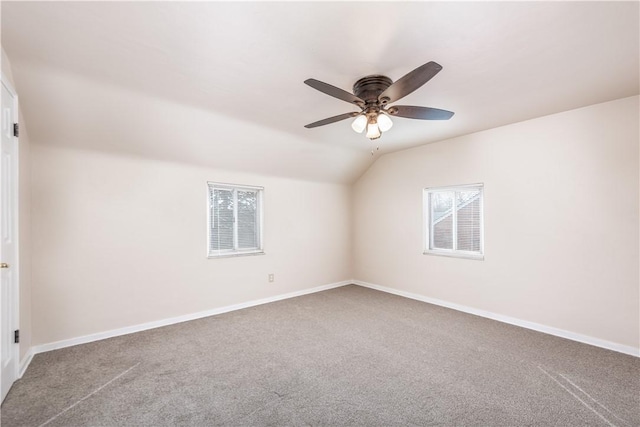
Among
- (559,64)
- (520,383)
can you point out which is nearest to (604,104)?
(559,64)

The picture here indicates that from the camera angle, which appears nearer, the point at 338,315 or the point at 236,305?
the point at 338,315

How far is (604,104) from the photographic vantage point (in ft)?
9.31

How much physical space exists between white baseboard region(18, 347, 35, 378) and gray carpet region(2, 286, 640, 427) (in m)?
0.04

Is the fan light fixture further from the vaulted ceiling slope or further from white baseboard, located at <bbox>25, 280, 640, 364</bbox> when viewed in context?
white baseboard, located at <bbox>25, 280, 640, 364</bbox>

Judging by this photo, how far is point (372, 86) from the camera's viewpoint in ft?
7.31

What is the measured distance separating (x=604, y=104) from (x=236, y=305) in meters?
4.75

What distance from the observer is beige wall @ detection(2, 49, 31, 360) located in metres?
2.41

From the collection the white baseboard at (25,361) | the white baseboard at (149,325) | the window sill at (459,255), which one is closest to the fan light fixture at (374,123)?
the window sill at (459,255)

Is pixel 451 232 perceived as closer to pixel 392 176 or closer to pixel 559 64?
pixel 392 176

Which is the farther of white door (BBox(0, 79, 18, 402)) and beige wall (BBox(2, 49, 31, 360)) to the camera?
beige wall (BBox(2, 49, 31, 360))

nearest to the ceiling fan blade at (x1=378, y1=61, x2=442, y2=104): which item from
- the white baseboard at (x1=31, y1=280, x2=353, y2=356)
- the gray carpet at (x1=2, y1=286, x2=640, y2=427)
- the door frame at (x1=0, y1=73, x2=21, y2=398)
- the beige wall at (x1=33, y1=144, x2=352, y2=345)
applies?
the gray carpet at (x1=2, y1=286, x2=640, y2=427)

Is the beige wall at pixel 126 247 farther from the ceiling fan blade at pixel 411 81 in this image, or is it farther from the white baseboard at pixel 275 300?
the ceiling fan blade at pixel 411 81

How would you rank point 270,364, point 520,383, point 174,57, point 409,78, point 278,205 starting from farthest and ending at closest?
point 278,205
point 270,364
point 520,383
point 174,57
point 409,78

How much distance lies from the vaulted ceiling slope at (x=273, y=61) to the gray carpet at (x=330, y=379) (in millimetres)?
2122
